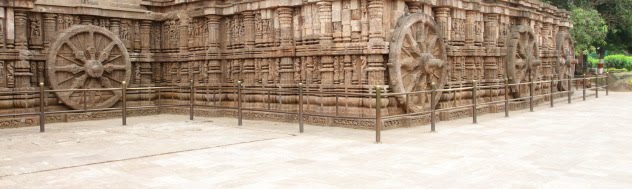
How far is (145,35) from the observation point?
13438mm

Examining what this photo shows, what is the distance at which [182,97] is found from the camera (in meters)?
13.3

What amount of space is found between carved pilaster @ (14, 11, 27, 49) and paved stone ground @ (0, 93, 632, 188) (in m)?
1.96

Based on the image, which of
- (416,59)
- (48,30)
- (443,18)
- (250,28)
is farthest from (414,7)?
(48,30)

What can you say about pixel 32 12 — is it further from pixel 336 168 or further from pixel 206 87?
pixel 336 168

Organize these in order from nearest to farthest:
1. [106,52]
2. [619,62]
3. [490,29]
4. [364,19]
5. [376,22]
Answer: [376,22] < [364,19] < [106,52] < [490,29] < [619,62]

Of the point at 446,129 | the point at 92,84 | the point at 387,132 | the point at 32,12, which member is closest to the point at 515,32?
the point at 446,129

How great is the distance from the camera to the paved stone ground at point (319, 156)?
16.9 ft

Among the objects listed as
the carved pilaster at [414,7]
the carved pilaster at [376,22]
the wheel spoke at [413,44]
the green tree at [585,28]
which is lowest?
the wheel spoke at [413,44]

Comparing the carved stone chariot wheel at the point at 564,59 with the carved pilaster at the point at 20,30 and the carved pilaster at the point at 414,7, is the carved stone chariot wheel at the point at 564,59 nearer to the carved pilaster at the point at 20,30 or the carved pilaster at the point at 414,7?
the carved pilaster at the point at 414,7

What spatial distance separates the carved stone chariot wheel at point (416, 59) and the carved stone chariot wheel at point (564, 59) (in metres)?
7.06

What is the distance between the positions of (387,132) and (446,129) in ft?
3.69

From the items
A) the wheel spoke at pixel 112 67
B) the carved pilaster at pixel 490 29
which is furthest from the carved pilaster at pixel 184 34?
the carved pilaster at pixel 490 29

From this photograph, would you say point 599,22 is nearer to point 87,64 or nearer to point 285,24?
point 285,24

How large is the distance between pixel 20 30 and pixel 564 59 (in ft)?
49.1
